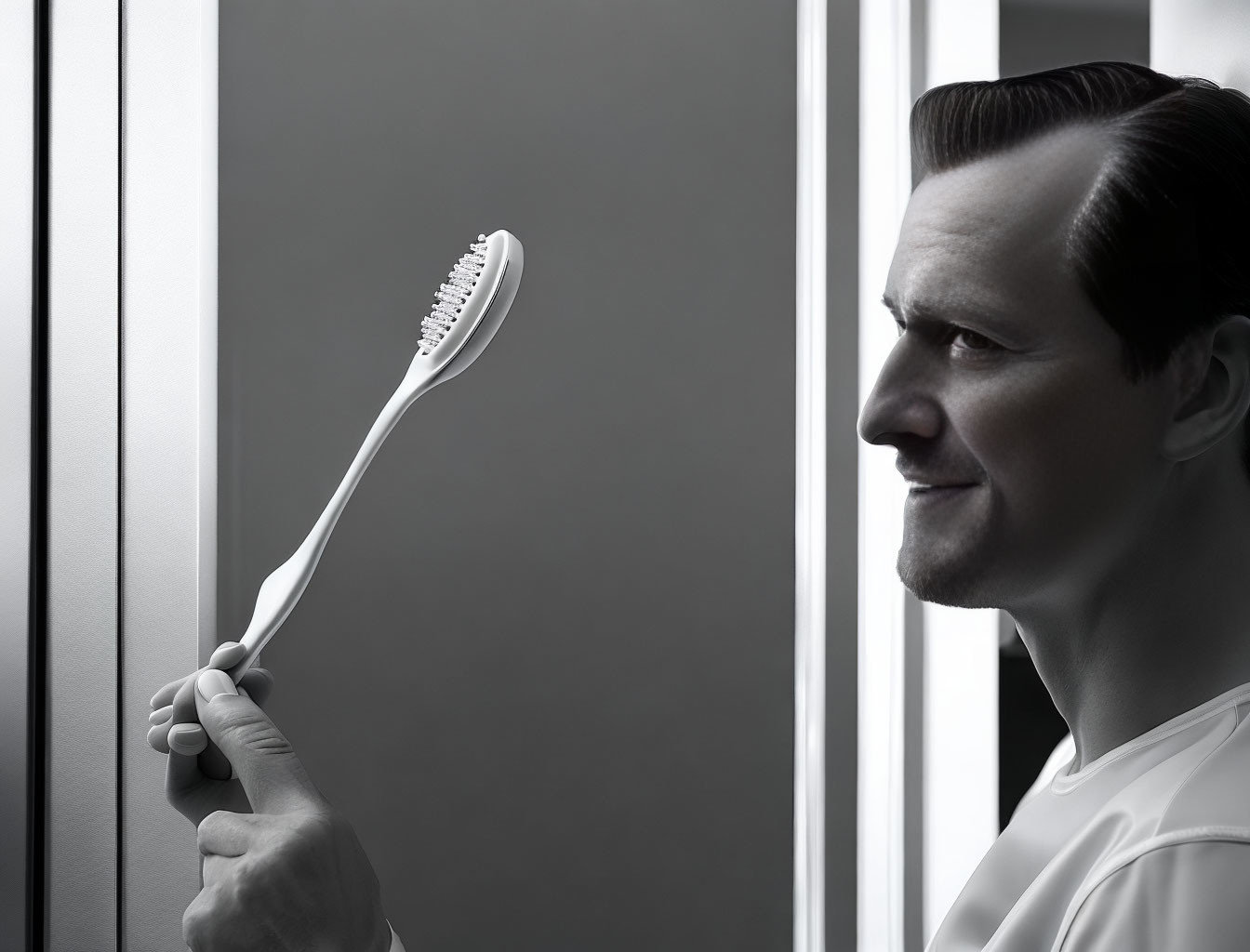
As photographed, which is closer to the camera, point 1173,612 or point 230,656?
point 1173,612

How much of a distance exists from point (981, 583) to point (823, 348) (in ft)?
2.23

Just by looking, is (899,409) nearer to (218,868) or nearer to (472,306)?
(472,306)

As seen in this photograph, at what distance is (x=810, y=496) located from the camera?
42.7 inches

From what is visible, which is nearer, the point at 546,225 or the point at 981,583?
the point at 981,583

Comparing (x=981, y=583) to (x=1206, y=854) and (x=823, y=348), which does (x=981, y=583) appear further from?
(x=823, y=348)

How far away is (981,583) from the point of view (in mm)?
388

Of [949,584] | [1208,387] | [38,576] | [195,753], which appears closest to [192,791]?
[195,753]

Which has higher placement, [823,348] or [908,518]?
[823,348]

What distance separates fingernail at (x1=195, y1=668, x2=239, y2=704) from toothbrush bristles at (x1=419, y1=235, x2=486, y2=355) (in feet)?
0.74

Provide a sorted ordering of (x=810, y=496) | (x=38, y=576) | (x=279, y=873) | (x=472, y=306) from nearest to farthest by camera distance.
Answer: (x=279, y=873) → (x=472, y=306) → (x=38, y=576) → (x=810, y=496)

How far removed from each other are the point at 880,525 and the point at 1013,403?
1.96 feet

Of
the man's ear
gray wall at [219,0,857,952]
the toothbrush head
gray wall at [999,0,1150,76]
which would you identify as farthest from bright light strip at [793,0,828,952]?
the man's ear

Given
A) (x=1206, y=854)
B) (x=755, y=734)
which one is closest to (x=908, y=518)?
(x=1206, y=854)

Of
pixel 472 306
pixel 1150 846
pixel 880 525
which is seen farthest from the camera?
pixel 880 525
